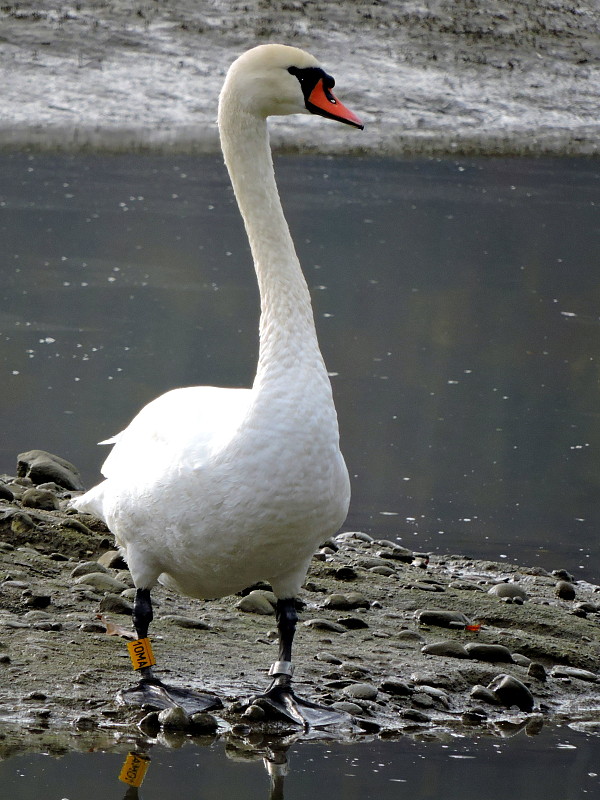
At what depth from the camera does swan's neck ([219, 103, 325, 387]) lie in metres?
4.50

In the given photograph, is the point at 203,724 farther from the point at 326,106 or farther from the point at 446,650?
the point at 326,106

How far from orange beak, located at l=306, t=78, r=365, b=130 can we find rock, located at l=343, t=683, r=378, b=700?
2.06 m

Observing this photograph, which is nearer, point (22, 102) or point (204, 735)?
point (204, 735)

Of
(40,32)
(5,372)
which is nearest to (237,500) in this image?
(5,372)

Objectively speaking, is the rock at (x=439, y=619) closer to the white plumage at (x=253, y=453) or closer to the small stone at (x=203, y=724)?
the white plumage at (x=253, y=453)

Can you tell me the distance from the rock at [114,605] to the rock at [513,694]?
153 centimetres

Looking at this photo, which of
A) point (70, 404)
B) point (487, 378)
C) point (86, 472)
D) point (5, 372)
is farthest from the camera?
point (487, 378)

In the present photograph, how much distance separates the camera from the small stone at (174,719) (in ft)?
15.1

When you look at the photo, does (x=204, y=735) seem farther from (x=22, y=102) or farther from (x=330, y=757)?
(x=22, y=102)

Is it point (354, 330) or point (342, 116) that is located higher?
point (342, 116)

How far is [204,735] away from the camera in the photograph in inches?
182

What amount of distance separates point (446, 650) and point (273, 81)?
95.7 inches

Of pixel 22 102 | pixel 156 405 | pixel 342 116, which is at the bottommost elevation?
pixel 22 102

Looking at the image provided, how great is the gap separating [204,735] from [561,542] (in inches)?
141
